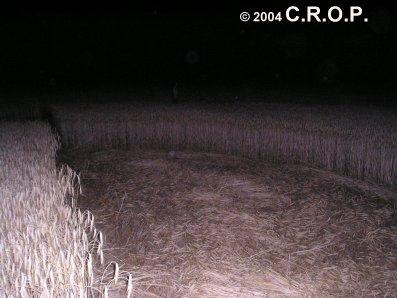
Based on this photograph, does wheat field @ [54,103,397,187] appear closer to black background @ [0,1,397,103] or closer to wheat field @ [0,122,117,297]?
wheat field @ [0,122,117,297]

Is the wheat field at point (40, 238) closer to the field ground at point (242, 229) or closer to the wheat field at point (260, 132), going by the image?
the field ground at point (242, 229)

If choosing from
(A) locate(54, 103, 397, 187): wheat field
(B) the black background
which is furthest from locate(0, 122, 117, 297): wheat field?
(B) the black background

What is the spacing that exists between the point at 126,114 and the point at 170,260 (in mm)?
5522

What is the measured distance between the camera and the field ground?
A: 2.78 m

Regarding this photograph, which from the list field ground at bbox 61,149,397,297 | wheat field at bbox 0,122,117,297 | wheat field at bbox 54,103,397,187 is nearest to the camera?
wheat field at bbox 0,122,117,297

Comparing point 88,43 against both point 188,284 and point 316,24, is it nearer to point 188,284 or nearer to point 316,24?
point 316,24

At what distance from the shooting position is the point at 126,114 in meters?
8.16

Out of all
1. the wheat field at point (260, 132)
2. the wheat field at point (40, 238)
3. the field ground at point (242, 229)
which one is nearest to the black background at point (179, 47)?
the wheat field at point (260, 132)

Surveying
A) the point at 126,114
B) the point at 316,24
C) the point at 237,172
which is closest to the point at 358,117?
the point at 237,172

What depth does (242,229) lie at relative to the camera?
354 cm

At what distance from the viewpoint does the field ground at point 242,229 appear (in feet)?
9.12

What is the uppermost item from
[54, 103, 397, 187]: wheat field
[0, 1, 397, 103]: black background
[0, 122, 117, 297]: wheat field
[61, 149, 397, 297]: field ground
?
[0, 1, 397, 103]: black background

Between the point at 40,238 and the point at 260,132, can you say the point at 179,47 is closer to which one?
the point at 260,132

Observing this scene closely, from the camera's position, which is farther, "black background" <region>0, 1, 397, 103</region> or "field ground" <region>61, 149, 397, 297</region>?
"black background" <region>0, 1, 397, 103</region>
